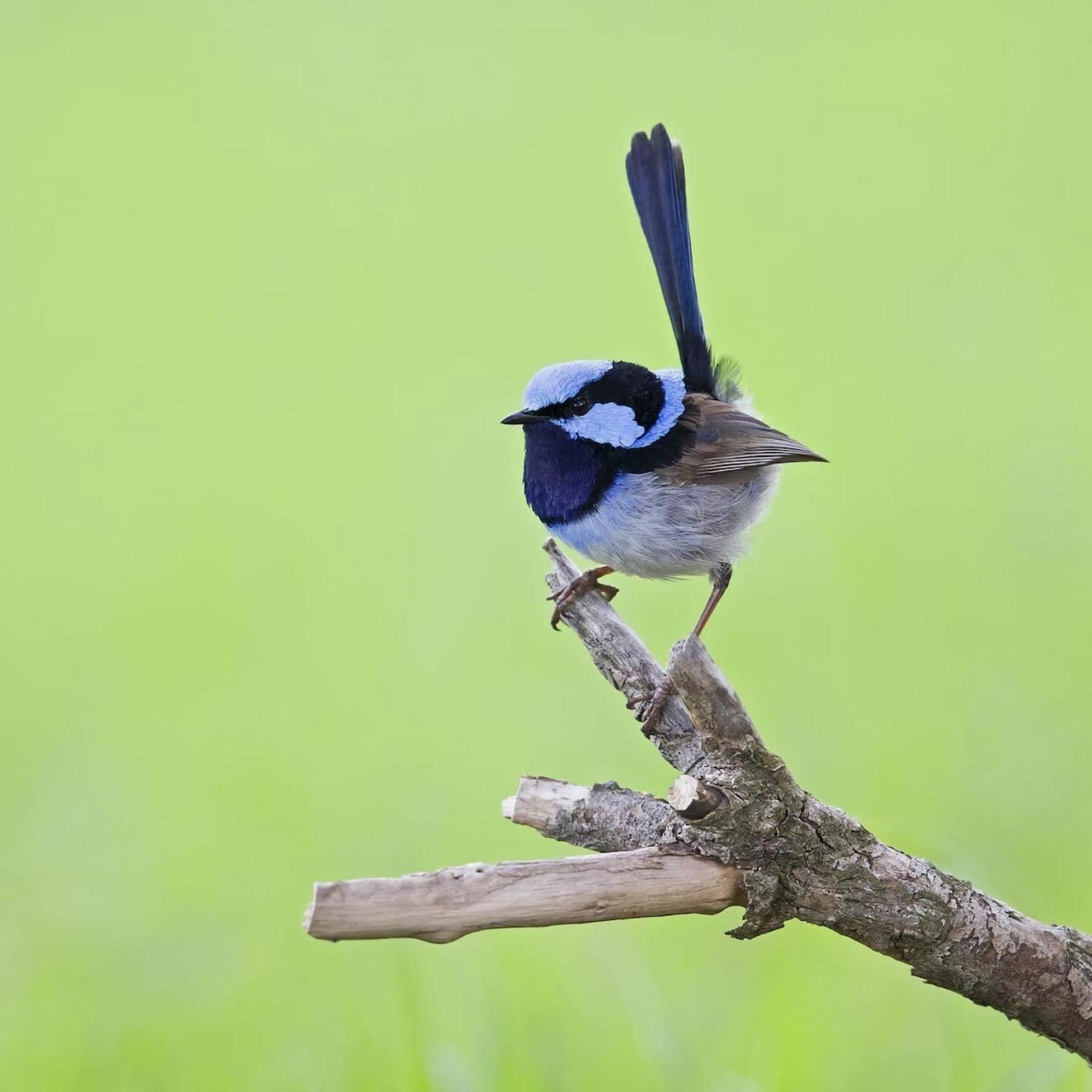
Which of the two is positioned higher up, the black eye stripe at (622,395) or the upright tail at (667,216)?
the upright tail at (667,216)

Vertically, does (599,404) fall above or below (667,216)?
below

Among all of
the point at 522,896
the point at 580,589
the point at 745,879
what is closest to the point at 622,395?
the point at 580,589

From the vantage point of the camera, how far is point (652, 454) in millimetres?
3137

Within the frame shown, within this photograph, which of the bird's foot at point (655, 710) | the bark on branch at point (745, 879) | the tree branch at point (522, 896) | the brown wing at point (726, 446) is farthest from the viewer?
the brown wing at point (726, 446)

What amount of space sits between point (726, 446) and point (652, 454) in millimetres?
187

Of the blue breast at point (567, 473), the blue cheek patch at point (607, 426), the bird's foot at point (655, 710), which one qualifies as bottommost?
the bird's foot at point (655, 710)

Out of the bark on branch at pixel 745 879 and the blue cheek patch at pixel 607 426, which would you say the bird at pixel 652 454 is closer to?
the blue cheek patch at pixel 607 426

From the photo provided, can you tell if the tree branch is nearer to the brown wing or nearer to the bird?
the bird

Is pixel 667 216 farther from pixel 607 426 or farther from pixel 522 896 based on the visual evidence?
pixel 522 896

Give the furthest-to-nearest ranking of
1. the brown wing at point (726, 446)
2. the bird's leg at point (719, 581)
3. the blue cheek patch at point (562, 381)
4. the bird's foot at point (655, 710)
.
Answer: the bird's leg at point (719, 581)
the brown wing at point (726, 446)
the blue cheek patch at point (562, 381)
the bird's foot at point (655, 710)

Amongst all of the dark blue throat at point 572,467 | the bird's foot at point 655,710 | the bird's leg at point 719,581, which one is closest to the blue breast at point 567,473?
the dark blue throat at point 572,467

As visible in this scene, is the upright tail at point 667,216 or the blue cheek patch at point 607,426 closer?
the blue cheek patch at point 607,426

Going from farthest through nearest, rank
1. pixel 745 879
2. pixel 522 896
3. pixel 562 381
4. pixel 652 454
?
pixel 652 454 < pixel 562 381 < pixel 745 879 < pixel 522 896

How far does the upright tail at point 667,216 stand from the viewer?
327cm
